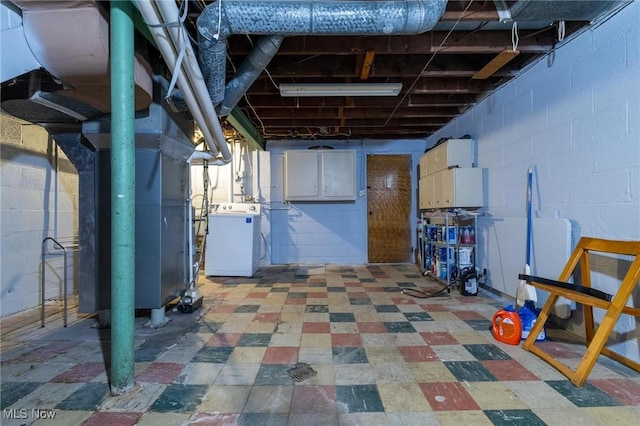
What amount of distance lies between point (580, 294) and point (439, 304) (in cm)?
141

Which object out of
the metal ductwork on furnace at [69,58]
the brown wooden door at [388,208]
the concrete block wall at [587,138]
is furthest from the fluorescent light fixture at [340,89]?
the brown wooden door at [388,208]

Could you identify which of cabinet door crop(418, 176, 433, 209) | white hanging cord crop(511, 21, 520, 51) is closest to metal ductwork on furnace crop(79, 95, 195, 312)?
white hanging cord crop(511, 21, 520, 51)

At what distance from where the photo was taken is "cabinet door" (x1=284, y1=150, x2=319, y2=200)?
518 centimetres

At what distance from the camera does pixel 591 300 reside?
5.63ft

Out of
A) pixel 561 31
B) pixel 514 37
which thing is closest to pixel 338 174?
pixel 514 37

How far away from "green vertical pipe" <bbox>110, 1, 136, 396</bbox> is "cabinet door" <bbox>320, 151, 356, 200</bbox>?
379 centimetres

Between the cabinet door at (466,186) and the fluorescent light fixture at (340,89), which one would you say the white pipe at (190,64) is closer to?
the fluorescent light fixture at (340,89)

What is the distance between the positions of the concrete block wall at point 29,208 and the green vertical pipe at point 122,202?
6.75ft

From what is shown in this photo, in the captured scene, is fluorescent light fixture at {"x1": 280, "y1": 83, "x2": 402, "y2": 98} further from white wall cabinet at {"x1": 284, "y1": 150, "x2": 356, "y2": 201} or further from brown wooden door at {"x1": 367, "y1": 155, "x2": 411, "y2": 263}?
brown wooden door at {"x1": 367, "y1": 155, "x2": 411, "y2": 263}

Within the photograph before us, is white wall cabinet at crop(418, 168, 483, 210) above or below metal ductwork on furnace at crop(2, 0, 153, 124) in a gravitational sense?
below

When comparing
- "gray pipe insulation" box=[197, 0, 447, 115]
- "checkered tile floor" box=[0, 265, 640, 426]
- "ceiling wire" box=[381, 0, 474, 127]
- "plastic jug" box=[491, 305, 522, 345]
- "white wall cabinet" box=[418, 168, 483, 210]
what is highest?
"ceiling wire" box=[381, 0, 474, 127]

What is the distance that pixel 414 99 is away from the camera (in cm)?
373

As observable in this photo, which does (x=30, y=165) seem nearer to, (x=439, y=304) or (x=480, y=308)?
(x=439, y=304)

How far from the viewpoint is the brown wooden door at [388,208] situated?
5.58 meters
